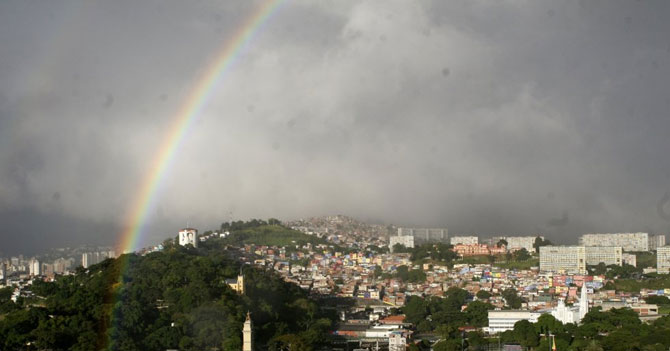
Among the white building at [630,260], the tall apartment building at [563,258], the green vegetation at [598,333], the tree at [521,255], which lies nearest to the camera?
the green vegetation at [598,333]

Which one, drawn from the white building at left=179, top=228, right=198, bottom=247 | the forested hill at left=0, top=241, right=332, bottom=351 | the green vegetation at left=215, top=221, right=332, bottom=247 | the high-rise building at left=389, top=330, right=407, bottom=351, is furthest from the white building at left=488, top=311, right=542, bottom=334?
the green vegetation at left=215, top=221, right=332, bottom=247

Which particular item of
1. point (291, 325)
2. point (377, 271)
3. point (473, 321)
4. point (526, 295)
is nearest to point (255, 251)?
point (377, 271)

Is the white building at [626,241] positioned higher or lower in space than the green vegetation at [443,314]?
higher

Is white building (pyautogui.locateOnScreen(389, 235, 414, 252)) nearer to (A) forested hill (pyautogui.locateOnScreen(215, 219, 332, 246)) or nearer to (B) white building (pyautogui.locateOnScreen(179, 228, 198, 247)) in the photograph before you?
(A) forested hill (pyautogui.locateOnScreen(215, 219, 332, 246))

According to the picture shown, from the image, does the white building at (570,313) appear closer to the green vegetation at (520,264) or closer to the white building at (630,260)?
the green vegetation at (520,264)

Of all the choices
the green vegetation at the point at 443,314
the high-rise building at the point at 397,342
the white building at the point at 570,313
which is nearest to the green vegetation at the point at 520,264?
the green vegetation at the point at 443,314

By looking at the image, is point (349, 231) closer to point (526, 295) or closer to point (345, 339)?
point (526, 295)

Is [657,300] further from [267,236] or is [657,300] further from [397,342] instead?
[267,236]
